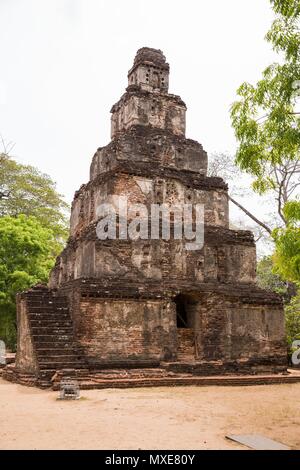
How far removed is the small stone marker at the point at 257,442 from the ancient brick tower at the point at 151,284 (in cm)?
765

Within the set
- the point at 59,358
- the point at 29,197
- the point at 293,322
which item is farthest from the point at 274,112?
the point at 29,197

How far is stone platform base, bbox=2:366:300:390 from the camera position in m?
13.1

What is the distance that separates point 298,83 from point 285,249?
2.51 metres

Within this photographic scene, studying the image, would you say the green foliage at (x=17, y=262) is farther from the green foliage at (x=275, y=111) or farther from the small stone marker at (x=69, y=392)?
the green foliage at (x=275, y=111)

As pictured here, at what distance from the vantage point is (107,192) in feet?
57.3

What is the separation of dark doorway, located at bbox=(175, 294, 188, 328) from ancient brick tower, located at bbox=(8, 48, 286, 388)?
0.13 ft

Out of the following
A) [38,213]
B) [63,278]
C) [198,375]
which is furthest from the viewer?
[38,213]

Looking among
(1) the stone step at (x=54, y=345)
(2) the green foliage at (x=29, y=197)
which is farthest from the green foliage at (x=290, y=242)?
(2) the green foliage at (x=29, y=197)

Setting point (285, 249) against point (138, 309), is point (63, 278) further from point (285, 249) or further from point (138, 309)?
point (285, 249)

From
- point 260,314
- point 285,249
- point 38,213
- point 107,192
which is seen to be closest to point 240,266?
point 260,314

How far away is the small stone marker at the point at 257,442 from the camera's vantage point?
20.9 ft

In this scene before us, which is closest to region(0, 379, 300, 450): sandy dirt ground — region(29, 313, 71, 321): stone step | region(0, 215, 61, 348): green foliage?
region(29, 313, 71, 321): stone step

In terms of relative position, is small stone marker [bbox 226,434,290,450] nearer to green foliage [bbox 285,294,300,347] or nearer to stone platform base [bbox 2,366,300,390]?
stone platform base [bbox 2,366,300,390]

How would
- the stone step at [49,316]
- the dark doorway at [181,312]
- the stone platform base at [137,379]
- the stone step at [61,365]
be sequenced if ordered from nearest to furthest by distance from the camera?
the stone platform base at [137,379] → the stone step at [61,365] → the stone step at [49,316] → the dark doorway at [181,312]
